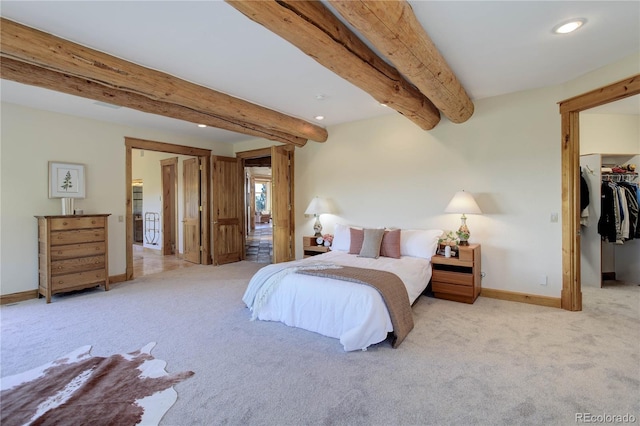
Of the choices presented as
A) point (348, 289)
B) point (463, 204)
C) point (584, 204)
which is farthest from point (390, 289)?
point (584, 204)

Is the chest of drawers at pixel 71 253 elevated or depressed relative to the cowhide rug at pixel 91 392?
elevated

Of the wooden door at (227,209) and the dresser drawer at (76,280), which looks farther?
the wooden door at (227,209)

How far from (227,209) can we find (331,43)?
5.00 meters

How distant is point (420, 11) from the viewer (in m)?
2.15

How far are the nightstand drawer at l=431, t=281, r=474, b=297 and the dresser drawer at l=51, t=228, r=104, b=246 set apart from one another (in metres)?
4.71

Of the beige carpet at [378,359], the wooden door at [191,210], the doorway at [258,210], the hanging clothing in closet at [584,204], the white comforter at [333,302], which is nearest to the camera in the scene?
the beige carpet at [378,359]

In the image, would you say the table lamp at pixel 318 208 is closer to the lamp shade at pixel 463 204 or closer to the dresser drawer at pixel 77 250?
the lamp shade at pixel 463 204

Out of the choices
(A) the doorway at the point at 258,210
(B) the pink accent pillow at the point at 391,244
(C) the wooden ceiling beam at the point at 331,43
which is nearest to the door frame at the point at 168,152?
(A) the doorway at the point at 258,210

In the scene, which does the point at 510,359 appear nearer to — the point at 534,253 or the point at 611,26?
the point at 534,253

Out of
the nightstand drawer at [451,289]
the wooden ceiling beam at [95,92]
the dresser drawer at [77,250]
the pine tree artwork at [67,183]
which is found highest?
the wooden ceiling beam at [95,92]

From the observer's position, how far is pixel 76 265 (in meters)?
4.14

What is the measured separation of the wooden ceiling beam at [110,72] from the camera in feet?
7.45

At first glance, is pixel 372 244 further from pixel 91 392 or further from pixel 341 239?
pixel 91 392

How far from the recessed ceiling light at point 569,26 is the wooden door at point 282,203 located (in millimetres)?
3987
